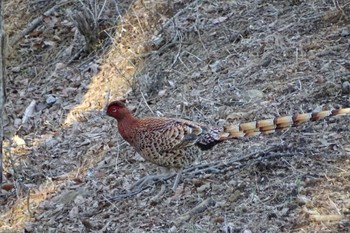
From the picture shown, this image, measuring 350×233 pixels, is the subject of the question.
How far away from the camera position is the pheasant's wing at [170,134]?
598 cm

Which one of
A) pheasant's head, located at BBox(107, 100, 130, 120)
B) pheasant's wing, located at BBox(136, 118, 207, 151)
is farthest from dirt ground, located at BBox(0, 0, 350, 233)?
pheasant's head, located at BBox(107, 100, 130, 120)

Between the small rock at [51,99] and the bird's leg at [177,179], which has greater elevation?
the bird's leg at [177,179]

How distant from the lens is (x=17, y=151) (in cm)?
833

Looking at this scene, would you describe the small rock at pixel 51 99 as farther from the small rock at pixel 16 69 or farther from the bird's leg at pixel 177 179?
the bird's leg at pixel 177 179

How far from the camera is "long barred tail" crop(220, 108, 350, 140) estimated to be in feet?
18.5

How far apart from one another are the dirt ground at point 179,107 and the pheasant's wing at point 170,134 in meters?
0.38

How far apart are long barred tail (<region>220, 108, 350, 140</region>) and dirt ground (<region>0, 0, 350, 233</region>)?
263 millimetres

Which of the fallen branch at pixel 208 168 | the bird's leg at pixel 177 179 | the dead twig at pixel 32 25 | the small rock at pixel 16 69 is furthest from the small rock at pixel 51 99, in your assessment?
the bird's leg at pixel 177 179

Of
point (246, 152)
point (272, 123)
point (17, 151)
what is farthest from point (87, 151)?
point (272, 123)

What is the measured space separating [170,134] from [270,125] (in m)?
0.78

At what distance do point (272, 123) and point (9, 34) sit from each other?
624 cm

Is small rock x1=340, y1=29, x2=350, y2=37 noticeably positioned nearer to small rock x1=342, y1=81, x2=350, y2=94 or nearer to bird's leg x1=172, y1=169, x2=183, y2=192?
small rock x1=342, y1=81, x2=350, y2=94

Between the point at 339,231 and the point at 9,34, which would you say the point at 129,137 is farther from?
the point at 9,34

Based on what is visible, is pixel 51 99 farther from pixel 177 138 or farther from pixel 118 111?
pixel 177 138
